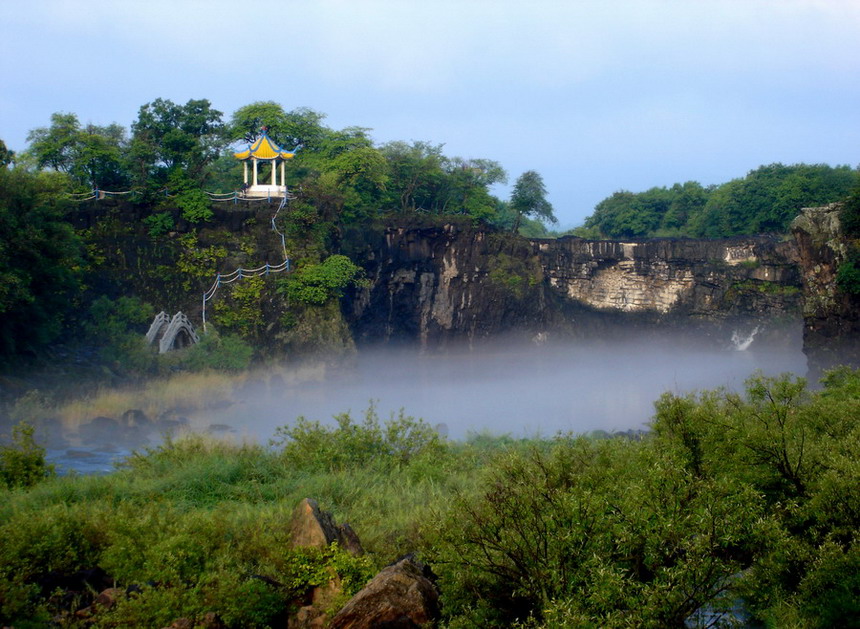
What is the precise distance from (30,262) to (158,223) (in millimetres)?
9414

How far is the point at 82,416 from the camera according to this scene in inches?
878

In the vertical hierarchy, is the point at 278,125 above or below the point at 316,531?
above

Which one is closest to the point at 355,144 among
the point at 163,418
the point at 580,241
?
the point at 580,241

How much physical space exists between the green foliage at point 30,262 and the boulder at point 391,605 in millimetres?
15970

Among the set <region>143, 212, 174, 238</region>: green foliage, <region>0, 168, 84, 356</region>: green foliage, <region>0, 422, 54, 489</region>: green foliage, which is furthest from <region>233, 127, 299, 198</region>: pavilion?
<region>0, 422, 54, 489</region>: green foliage

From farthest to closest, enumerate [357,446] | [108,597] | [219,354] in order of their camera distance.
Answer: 1. [219,354]
2. [357,446]
3. [108,597]

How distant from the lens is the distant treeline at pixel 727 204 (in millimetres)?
46250

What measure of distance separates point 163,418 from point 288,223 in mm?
10935

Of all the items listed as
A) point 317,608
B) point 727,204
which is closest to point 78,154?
point 317,608

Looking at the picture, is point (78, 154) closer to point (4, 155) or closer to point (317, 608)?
point (4, 155)

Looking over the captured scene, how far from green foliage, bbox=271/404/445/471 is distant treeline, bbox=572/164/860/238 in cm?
3417

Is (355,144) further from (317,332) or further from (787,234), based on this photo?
(787,234)

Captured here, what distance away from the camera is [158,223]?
3133 cm

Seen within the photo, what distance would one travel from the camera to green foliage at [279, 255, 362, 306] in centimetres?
3120
